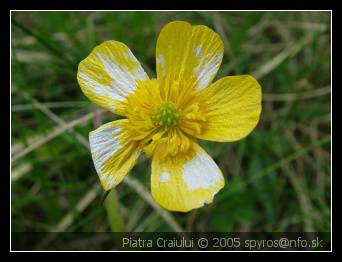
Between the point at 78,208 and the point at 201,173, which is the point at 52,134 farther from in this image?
the point at 201,173

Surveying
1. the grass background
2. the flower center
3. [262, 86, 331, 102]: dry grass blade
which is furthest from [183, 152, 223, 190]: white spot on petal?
[262, 86, 331, 102]: dry grass blade

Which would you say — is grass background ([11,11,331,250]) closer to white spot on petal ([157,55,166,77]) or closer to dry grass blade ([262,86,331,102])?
dry grass blade ([262,86,331,102])

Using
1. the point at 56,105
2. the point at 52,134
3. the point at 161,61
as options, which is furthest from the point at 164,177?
the point at 56,105

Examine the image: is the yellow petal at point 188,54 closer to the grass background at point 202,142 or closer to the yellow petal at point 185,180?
the yellow petal at point 185,180

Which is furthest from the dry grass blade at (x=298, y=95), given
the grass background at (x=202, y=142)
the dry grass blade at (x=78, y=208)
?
the dry grass blade at (x=78, y=208)

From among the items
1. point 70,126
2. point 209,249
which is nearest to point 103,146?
point 70,126

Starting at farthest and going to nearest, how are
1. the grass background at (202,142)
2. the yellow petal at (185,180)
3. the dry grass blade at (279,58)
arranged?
the dry grass blade at (279,58), the grass background at (202,142), the yellow petal at (185,180)
